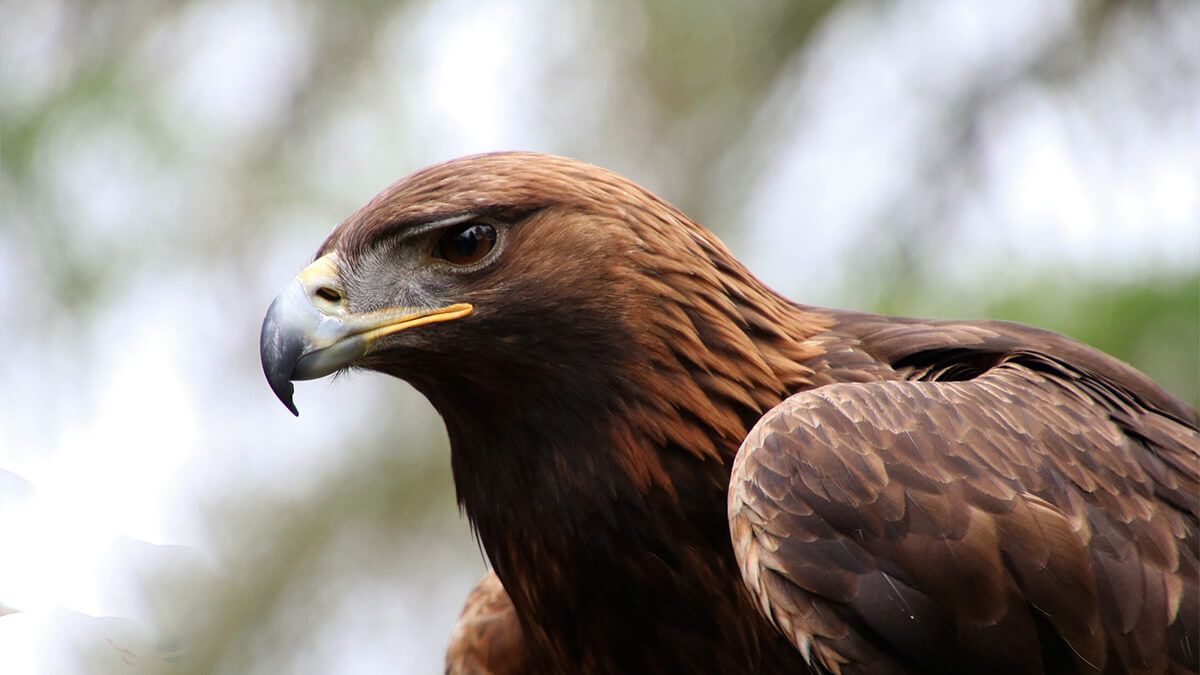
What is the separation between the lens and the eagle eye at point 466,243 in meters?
2.81

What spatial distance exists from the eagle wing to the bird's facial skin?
0.78 m

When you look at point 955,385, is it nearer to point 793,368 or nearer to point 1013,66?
point 793,368

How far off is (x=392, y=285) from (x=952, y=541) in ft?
4.43

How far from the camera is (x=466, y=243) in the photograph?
2.81 metres

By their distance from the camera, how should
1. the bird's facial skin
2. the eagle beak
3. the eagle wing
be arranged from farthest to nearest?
1. the bird's facial skin
2. the eagle beak
3. the eagle wing

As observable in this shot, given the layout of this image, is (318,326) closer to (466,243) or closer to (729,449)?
(466,243)

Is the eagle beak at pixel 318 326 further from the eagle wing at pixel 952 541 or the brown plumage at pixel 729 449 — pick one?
the eagle wing at pixel 952 541

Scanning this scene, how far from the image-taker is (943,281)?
17.1 feet

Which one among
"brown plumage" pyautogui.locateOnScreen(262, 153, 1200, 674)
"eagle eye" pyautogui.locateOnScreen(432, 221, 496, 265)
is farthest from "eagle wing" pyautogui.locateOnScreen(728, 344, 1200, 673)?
"eagle eye" pyautogui.locateOnScreen(432, 221, 496, 265)

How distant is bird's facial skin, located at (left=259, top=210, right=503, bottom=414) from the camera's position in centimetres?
276

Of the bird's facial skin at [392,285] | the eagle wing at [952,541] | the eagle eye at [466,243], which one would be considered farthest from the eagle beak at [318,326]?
the eagle wing at [952,541]

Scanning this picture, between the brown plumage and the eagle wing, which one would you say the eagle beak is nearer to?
the brown plumage

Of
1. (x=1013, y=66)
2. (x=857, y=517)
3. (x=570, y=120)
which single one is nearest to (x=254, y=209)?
(x=570, y=120)

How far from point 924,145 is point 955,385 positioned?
3367mm
